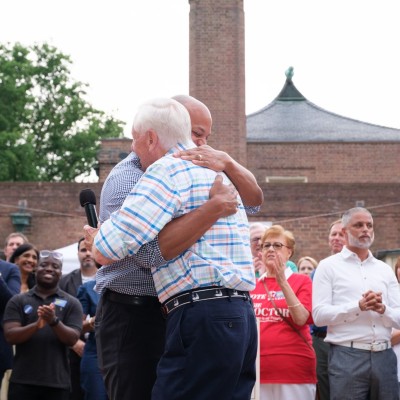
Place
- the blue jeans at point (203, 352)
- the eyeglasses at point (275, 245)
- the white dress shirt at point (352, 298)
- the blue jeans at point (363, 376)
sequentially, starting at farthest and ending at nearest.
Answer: the eyeglasses at point (275, 245)
the white dress shirt at point (352, 298)
the blue jeans at point (363, 376)
the blue jeans at point (203, 352)

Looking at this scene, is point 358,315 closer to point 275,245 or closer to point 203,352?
point 275,245

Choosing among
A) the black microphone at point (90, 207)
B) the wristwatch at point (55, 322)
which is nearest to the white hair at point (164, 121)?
the black microphone at point (90, 207)

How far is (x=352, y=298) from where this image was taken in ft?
24.9

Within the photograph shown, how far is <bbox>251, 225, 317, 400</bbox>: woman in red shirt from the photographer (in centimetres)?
754

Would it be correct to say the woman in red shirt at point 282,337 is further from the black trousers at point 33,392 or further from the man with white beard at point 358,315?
the black trousers at point 33,392

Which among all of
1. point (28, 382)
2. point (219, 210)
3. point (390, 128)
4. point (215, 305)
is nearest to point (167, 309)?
point (215, 305)

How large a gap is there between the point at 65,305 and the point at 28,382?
2.75 feet

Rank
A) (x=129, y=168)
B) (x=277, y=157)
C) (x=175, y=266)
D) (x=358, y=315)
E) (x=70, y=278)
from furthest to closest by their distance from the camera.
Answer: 1. (x=277, y=157)
2. (x=70, y=278)
3. (x=358, y=315)
4. (x=129, y=168)
5. (x=175, y=266)

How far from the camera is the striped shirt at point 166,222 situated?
4.02 m

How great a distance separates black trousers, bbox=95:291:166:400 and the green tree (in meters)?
44.1

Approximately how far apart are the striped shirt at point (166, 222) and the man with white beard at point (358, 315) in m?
3.32

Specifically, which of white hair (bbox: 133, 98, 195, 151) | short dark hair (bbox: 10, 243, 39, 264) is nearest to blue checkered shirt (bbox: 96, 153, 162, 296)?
white hair (bbox: 133, 98, 195, 151)

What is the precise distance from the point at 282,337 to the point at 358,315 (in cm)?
64

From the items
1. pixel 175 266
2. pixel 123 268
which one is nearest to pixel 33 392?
pixel 123 268
